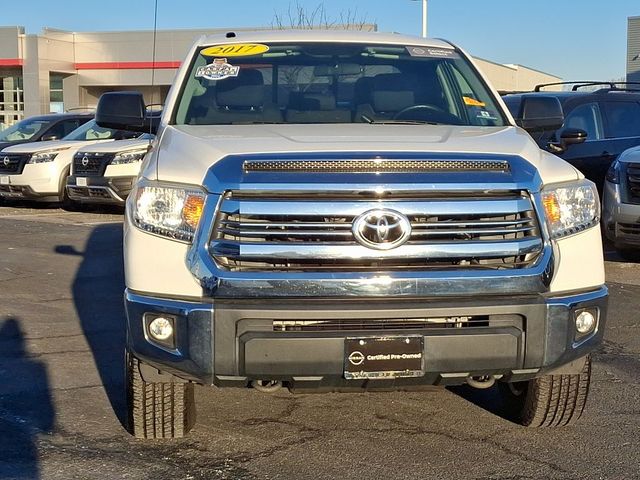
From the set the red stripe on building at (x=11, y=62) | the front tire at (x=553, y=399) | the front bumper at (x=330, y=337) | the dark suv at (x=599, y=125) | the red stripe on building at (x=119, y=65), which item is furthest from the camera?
the red stripe on building at (x=11, y=62)

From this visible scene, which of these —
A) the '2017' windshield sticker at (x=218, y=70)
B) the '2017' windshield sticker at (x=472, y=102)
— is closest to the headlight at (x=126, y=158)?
the '2017' windshield sticker at (x=218, y=70)

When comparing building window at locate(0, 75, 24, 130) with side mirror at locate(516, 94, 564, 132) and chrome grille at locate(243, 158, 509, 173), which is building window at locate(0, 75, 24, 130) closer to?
side mirror at locate(516, 94, 564, 132)

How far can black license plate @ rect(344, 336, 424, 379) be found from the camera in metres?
3.46

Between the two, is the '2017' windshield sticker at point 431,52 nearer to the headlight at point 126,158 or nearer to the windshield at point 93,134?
the headlight at point 126,158

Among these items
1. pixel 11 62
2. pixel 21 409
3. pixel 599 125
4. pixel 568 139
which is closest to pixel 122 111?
pixel 21 409

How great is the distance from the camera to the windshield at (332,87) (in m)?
4.82

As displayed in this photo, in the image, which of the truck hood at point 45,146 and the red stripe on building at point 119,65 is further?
the red stripe on building at point 119,65

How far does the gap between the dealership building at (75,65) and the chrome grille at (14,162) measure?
24.4 m

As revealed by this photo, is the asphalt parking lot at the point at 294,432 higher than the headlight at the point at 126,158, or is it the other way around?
the headlight at the point at 126,158

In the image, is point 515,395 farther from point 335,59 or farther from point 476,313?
point 335,59

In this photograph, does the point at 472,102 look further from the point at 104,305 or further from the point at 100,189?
the point at 100,189

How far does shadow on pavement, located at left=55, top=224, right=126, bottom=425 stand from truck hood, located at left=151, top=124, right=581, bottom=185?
1456 mm

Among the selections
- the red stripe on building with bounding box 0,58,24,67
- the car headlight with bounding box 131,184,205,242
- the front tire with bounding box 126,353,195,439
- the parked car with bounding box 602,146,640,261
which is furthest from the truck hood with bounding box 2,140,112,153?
the red stripe on building with bounding box 0,58,24,67

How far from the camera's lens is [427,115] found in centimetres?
487
